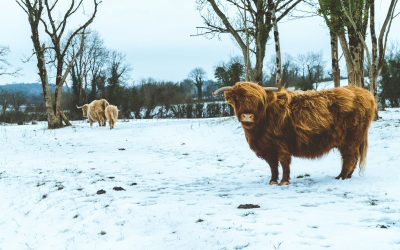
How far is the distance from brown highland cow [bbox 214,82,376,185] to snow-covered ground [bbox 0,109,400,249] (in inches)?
21.0

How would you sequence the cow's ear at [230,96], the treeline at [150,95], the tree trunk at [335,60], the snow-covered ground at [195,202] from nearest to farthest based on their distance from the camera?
the snow-covered ground at [195,202] → the cow's ear at [230,96] → the tree trunk at [335,60] → the treeline at [150,95]

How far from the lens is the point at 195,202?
19.4 feet

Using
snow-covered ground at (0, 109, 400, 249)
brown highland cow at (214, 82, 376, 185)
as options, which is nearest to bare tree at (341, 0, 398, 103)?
snow-covered ground at (0, 109, 400, 249)

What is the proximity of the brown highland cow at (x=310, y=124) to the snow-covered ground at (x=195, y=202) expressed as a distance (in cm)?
53

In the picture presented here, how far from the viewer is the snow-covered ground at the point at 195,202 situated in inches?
167

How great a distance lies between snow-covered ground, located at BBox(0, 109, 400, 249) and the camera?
4254 mm

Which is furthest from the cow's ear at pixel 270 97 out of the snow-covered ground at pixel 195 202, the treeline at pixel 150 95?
the treeline at pixel 150 95

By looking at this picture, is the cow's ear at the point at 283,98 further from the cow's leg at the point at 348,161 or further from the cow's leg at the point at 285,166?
the cow's leg at the point at 348,161

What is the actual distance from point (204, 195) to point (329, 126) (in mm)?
2288

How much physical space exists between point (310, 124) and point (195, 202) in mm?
2285

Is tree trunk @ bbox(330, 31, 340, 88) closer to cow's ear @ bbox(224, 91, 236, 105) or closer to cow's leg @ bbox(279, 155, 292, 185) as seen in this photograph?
cow's leg @ bbox(279, 155, 292, 185)

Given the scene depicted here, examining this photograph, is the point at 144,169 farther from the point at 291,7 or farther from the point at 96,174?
the point at 291,7

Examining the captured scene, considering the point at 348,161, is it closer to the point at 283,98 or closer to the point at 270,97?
the point at 283,98

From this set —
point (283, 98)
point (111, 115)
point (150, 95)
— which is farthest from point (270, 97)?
point (150, 95)
